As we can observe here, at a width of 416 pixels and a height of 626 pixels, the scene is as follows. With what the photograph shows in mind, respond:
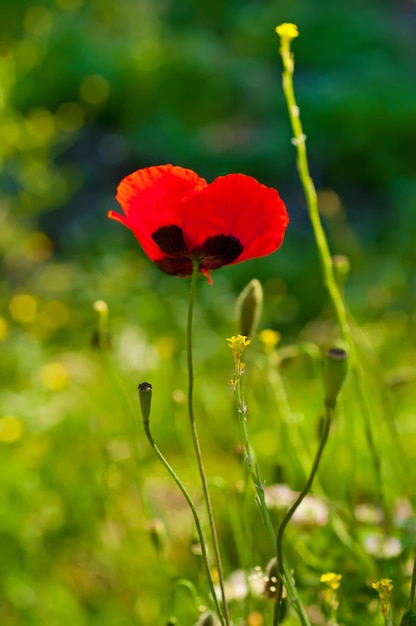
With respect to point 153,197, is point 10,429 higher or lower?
higher

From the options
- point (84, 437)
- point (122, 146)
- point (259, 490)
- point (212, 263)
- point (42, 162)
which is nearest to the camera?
point (259, 490)

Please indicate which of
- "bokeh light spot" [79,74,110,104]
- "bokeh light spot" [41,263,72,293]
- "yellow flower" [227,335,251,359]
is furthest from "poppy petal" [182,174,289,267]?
"bokeh light spot" [79,74,110,104]

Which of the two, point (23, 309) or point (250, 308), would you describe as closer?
point (250, 308)

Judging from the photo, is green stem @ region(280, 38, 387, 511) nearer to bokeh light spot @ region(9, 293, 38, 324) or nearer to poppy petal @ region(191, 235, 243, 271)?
poppy petal @ region(191, 235, 243, 271)

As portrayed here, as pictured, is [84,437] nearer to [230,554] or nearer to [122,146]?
[230,554]

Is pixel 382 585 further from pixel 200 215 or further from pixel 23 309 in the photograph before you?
pixel 23 309

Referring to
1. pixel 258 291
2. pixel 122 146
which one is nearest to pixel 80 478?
pixel 258 291

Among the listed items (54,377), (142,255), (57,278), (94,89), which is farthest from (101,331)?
(94,89)

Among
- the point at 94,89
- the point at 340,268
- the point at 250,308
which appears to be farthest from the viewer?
the point at 94,89
